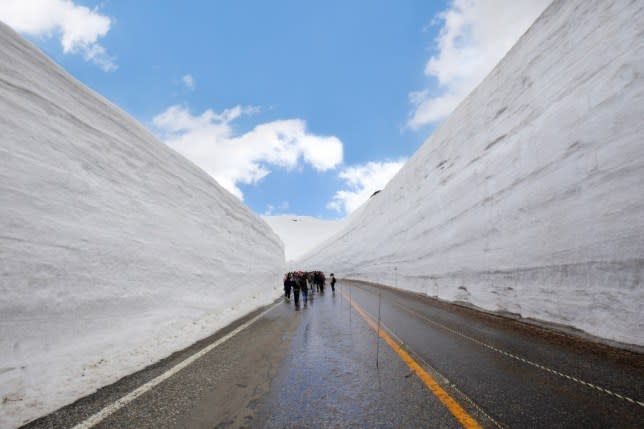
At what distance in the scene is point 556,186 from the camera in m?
8.57

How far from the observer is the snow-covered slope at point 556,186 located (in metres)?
6.21

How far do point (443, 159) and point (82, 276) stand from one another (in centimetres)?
2124

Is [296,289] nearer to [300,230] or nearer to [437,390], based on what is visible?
[437,390]

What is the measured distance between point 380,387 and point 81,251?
548cm

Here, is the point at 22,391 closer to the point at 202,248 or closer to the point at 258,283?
the point at 202,248

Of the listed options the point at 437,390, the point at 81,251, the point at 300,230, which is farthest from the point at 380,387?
the point at 300,230

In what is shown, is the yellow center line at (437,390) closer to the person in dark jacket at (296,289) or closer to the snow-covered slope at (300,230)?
the person in dark jacket at (296,289)

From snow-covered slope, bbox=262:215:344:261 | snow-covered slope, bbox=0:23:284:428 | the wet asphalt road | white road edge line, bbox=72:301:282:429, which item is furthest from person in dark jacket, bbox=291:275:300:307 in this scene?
snow-covered slope, bbox=262:215:344:261

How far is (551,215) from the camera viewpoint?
838 cm

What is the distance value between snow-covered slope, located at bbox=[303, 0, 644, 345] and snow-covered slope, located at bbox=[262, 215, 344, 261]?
3575 inches

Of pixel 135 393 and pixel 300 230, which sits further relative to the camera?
pixel 300 230

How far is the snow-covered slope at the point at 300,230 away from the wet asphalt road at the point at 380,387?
10019 centimetres

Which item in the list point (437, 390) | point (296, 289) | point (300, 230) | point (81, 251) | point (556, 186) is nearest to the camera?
point (437, 390)

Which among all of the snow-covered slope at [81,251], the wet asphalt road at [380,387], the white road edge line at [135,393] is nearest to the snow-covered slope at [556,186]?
the wet asphalt road at [380,387]
